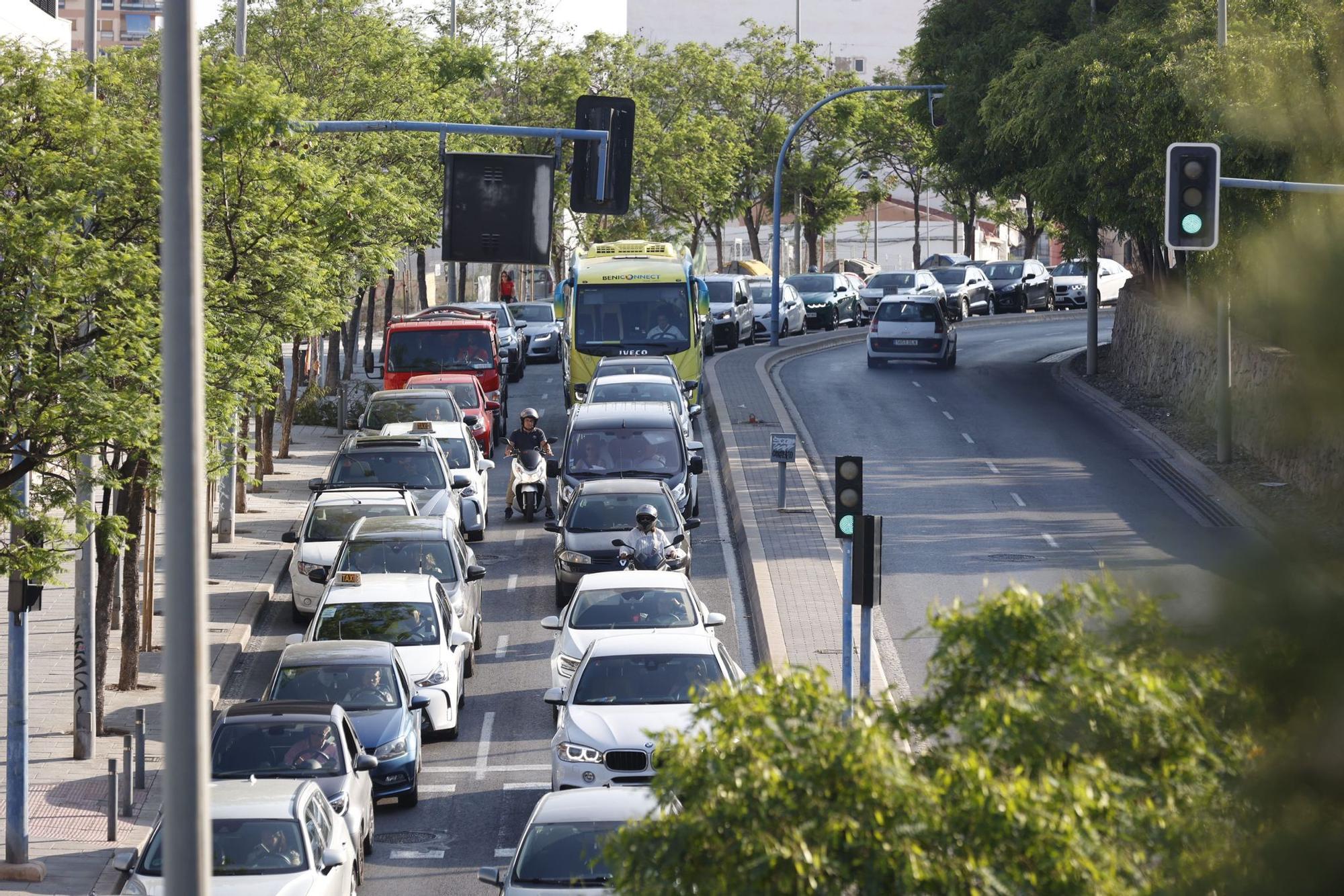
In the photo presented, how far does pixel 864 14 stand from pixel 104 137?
368 ft

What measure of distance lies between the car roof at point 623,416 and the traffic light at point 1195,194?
10.6 metres

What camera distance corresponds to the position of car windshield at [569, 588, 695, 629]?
61.6 feet

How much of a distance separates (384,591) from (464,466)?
8.89 m

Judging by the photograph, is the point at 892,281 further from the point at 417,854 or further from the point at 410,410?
the point at 417,854

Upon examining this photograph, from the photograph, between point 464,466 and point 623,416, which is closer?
point 623,416

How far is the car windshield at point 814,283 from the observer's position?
56375 millimetres

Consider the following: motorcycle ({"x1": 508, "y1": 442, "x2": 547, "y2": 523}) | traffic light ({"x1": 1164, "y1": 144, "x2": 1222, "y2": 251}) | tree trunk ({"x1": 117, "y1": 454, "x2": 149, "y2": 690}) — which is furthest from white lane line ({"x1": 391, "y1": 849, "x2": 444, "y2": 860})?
motorcycle ({"x1": 508, "y1": 442, "x2": 547, "y2": 523})

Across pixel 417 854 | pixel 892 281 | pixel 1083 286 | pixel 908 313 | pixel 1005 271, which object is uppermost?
pixel 1005 271

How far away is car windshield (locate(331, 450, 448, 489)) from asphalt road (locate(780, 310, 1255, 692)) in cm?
670

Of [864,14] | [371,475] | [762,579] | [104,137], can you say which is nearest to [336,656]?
[104,137]

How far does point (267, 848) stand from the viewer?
12086 mm

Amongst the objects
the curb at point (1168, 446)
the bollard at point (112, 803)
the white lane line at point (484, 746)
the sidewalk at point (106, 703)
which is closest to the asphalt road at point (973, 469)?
the curb at point (1168, 446)

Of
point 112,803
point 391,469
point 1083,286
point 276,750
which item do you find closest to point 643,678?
point 276,750

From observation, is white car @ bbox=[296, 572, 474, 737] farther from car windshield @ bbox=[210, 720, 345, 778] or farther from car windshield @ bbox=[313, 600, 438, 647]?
car windshield @ bbox=[210, 720, 345, 778]
